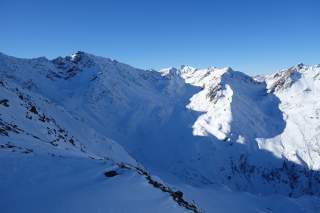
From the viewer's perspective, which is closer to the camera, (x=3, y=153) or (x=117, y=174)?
(x=117, y=174)

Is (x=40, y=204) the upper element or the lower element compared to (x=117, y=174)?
lower

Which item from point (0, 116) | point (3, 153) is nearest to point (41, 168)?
point (3, 153)

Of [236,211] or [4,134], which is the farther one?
[236,211]

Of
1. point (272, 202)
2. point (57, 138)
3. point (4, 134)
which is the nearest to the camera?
point (4, 134)

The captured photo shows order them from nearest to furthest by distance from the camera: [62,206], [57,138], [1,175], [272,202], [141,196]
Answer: [62,206]
[141,196]
[1,175]
[57,138]
[272,202]

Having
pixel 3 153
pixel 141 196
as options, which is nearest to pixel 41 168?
pixel 3 153

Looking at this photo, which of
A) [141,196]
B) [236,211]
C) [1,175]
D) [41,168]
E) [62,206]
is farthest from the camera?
[236,211]

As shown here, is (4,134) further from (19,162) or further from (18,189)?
(18,189)

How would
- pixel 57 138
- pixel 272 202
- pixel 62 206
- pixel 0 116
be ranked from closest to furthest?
pixel 62 206
pixel 0 116
pixel 57 138
pixel 272 202

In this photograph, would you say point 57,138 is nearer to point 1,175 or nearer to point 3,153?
point 3,153
